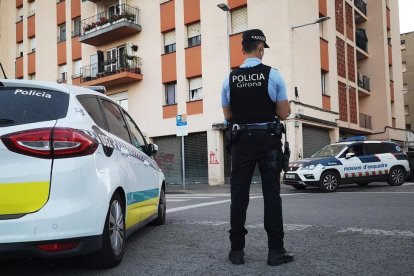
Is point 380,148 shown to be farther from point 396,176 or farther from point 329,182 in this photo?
point 329,182

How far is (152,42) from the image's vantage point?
2503cm

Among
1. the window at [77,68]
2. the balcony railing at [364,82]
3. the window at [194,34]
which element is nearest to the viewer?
the window at [194,34]

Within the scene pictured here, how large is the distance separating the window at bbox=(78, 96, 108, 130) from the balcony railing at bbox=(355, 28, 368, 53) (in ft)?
90.2

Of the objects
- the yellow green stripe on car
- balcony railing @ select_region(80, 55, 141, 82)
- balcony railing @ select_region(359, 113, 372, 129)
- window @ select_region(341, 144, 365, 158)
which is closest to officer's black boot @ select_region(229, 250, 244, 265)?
the yellow green stripe on car

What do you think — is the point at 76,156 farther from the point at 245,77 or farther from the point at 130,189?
the point at 245,77

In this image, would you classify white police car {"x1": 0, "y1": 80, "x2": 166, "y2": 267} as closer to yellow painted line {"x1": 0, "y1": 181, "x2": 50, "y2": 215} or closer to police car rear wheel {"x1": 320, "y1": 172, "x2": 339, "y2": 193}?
yellow painted line {"x1": 0, "y1": 181, "x2": 50, "y2": 215}

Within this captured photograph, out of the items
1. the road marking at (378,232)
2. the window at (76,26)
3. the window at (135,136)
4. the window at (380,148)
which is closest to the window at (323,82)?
the window at (380,148)

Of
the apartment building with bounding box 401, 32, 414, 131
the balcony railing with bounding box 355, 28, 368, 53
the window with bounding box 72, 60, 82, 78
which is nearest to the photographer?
the window with bounding box 72, 60, 82, 78

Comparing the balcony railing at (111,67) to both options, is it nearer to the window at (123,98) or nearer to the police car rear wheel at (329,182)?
the window at (123,98)

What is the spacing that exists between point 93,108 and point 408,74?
180ft

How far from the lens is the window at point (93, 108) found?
164 inches

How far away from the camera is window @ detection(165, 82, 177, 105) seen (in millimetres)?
24266

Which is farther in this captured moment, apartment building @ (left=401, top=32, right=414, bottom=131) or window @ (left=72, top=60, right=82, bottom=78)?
apartment building @ (left=401, top=32, right=414, bottom=131)

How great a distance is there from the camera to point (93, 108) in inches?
171
